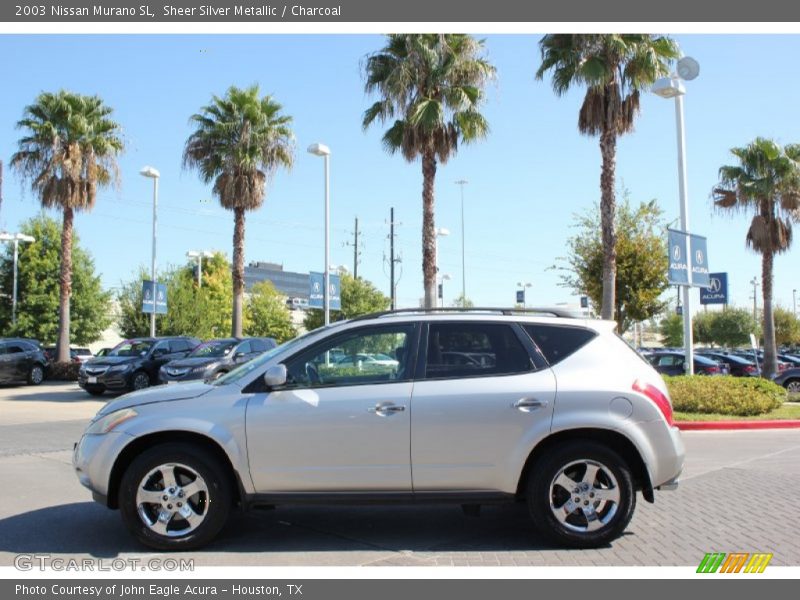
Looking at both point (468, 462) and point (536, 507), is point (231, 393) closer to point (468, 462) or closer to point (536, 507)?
point (468, 462)

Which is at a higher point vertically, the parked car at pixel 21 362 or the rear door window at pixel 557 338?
the rear door window at pixel 557 338

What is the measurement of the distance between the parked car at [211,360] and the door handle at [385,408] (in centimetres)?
1364

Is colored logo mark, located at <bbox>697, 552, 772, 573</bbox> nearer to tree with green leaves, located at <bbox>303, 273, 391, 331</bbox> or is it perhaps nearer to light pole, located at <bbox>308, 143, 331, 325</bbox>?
light pole, located at <bbox>308, 143, 331, 325</bbox>

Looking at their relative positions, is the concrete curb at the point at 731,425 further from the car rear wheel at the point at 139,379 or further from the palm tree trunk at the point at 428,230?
the car rear wheel at the point at 139,379

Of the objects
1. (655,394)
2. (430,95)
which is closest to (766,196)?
(430,95)

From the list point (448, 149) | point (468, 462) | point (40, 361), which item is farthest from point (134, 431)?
point (40, 361)

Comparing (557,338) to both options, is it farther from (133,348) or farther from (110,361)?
(133,348)

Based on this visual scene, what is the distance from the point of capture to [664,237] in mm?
25703

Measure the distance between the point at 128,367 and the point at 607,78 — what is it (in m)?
15.5

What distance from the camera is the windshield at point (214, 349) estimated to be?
20.9 m

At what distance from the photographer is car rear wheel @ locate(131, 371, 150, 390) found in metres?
21.5

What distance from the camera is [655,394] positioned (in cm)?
577

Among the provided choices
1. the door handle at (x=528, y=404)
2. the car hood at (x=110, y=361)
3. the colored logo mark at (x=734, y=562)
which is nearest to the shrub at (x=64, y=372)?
the car hood at (x=110, y=361)

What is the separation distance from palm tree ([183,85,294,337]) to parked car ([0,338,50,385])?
7001 millimetres
